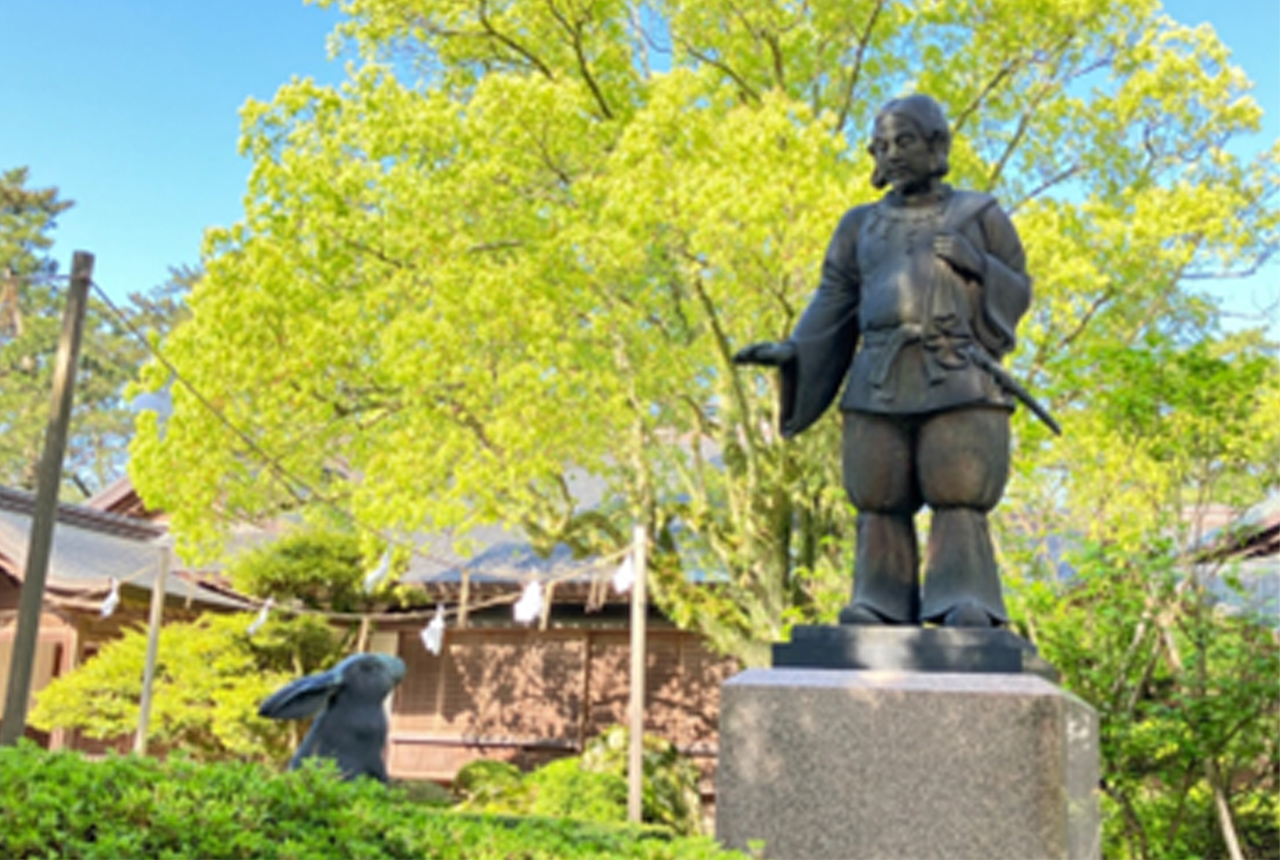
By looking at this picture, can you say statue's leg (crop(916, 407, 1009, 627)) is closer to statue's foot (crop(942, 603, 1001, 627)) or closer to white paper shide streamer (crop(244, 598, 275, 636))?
statue's foot (crop(942, 603, 1001, 627))

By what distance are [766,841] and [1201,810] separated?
20.9 feet

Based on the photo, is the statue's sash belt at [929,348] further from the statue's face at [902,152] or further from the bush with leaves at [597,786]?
the bush with leaves at [597,786]

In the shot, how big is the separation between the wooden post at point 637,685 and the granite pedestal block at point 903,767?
6.92 m

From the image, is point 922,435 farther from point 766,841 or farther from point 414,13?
point 414,13

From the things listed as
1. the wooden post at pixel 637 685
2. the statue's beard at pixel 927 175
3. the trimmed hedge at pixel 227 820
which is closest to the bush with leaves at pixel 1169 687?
the wooden post at pixel 637 685

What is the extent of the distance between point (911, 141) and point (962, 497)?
1.57 metres

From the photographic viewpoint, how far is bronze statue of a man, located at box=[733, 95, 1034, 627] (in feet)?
15.8

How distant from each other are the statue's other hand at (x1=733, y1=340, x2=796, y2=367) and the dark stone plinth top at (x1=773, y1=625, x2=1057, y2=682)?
1.26 meters

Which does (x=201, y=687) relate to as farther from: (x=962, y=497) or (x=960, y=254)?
(x=960, y=254)

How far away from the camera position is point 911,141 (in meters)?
4.97

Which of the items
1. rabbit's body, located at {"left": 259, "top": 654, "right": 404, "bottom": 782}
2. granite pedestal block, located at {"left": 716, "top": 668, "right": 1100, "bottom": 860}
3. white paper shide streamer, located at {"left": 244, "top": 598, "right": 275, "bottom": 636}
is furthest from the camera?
white paper shide streamer, located at {"left": 244, "top": 598, "right": 275, "bottom": 636}

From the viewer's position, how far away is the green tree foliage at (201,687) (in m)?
15.0

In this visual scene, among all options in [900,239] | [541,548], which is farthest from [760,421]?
[900,239]

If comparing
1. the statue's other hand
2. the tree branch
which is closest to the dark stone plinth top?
the statue's other hand
